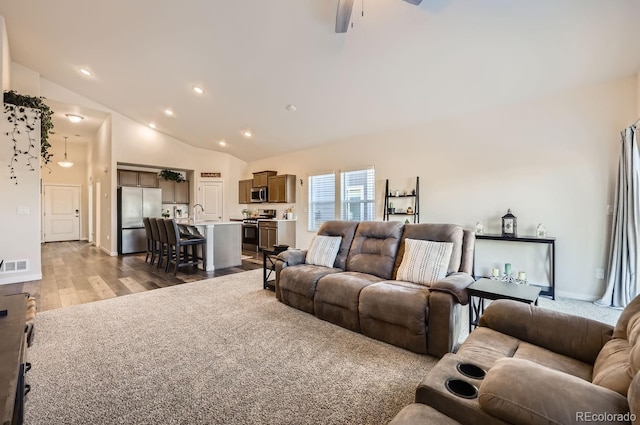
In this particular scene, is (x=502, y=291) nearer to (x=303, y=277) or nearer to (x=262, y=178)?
(x=303, y=277)

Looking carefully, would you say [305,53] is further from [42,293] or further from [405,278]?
[42,293]

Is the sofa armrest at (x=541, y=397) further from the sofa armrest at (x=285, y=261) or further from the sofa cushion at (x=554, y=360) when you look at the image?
the sofa armrest at (x=285, y=261)

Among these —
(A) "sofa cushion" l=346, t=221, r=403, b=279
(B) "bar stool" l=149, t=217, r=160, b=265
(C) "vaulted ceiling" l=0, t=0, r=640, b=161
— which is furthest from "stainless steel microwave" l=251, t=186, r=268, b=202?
(A) "sofa cushion" l=346, t=221, r=403, b=279

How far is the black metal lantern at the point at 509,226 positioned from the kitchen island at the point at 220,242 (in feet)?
15.4

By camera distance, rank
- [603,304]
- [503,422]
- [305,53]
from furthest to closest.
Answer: [305,53] < [603,304] < [503,422]

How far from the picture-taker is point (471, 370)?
1.33 m

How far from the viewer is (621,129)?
11.4 ft

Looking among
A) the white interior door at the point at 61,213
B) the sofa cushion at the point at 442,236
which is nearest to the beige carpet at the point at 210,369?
the sofa cushion at the point at 442,236

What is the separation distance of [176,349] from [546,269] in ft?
15.2

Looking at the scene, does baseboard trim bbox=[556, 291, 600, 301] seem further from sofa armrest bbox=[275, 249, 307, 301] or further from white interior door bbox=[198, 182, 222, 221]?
white interior door bbox=[198, 182, 222, 221]

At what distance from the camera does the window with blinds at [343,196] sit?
606 cm

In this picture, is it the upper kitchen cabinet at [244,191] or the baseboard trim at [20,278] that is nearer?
the baseboard trim at [20,278]

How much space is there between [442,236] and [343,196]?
12.1ft

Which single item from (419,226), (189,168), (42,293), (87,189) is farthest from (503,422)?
(87,189)
